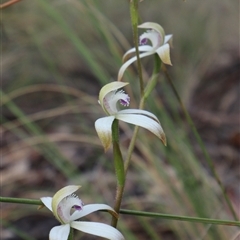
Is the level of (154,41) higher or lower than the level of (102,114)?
lower

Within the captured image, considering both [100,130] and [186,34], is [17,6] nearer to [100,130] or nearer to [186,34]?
[186,34]

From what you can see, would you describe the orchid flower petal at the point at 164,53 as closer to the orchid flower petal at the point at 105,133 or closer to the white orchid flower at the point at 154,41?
the white orchid flower at the point at 154,41

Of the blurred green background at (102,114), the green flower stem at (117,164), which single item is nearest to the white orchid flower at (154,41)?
the green flower stem at (117,164)

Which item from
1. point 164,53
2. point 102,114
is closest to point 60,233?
point 164,53

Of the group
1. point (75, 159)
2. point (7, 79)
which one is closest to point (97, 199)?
point (75, 159)

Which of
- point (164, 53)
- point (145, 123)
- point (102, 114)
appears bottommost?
point (145, 123)

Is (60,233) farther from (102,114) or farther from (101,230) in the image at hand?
(102,114)
